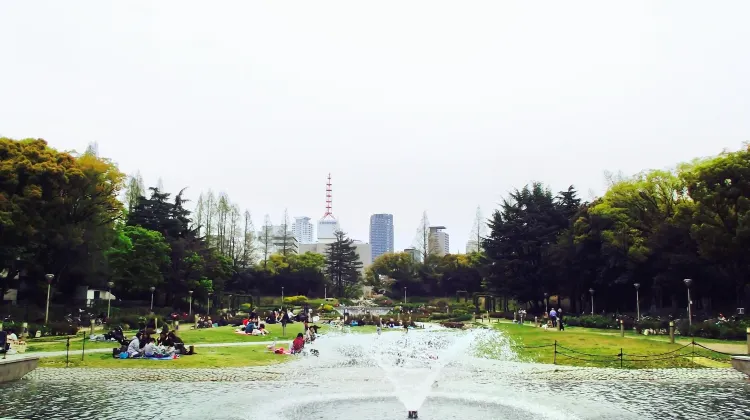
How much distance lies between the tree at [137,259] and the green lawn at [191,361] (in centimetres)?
2859

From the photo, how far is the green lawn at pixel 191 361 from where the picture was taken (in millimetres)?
19953

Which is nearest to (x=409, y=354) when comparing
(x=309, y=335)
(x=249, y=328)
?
(x=309, y=335)

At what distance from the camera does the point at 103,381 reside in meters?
16.6

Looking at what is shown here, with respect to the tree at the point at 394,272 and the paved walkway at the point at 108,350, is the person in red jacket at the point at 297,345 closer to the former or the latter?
→ the paved walkway at the point at 108,350

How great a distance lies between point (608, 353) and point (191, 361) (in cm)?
1674

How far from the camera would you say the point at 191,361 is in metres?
21.0

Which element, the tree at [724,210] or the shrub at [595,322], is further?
the shrub at [595,322]

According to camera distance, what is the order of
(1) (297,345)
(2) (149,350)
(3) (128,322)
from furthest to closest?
(3) (128,322) < (1) (297,345) < (2) (149,350)

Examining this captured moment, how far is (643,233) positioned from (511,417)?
140ft

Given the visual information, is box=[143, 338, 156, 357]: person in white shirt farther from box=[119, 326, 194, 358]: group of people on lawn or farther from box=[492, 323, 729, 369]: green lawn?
box=[492, 323, 729, 369]: green lawn

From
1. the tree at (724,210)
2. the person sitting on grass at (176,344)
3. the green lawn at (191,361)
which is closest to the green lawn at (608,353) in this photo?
the green lawn at (191,361)

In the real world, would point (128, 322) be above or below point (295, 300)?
above

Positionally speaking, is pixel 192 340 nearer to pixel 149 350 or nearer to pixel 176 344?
pixel 176 344

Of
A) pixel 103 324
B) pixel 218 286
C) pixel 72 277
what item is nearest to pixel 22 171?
pixel 103 324
